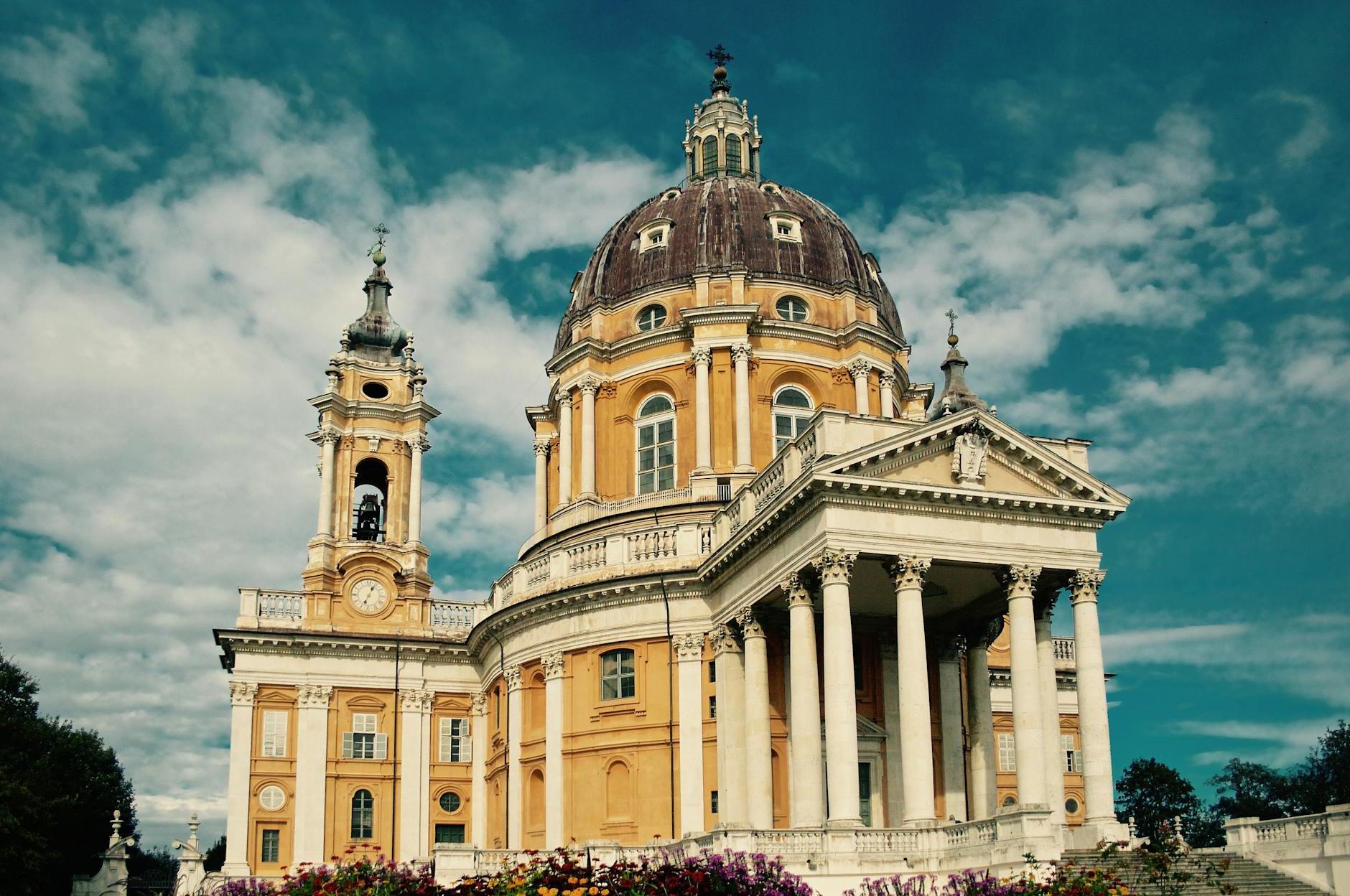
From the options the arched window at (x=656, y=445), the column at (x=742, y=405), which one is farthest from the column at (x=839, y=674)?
the arched window at (x=656, y=445)

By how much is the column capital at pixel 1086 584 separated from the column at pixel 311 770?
85.1 ft

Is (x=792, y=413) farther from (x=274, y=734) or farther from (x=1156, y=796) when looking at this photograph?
(x=1156, y=796)

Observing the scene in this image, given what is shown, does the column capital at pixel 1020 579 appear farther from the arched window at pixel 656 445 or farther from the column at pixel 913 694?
the arched window at pixel 656 445

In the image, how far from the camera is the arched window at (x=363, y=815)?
46656mm

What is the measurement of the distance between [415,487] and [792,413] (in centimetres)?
1587

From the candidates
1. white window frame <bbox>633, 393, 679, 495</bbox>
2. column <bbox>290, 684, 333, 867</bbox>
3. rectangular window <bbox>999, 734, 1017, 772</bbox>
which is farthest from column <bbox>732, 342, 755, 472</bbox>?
rectangular window <bbox>999, 734, 1017, 772</bbox>

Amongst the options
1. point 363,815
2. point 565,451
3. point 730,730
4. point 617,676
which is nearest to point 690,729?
point 730,730

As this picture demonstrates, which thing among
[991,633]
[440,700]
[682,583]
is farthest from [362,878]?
[440,700]

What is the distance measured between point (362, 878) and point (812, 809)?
1394cm

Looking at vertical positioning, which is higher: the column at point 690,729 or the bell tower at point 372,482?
the bell tower at point 372,482

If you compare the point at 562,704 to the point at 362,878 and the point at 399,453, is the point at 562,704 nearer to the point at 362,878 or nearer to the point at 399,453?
the point at 399,453

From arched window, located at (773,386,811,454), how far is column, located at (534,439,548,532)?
34.0ft

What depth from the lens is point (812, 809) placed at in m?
30.3

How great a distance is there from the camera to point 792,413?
45469 millimetres
